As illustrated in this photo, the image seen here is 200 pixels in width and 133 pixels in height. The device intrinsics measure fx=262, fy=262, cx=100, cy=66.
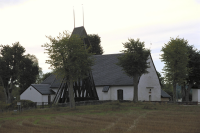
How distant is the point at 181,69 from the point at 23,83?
1842 inches

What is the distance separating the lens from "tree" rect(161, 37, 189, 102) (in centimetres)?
4700

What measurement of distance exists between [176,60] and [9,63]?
3616 cm

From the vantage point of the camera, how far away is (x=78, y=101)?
43250 mm

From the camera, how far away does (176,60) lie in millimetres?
47438

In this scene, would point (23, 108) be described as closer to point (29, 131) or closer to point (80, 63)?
point (80, 63)

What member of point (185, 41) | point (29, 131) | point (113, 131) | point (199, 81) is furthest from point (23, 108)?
point (199, 81)

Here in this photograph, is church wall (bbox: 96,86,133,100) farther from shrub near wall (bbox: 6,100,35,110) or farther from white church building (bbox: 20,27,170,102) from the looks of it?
shrub near wall (bbox: 6,100,35,110)

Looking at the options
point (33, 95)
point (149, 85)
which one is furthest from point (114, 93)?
point (33, 95)

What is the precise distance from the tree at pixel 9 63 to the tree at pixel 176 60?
3276 cm

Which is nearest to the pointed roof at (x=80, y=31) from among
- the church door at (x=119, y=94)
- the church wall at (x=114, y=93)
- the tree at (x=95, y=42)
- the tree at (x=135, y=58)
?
the tree at (x=135, y=58)

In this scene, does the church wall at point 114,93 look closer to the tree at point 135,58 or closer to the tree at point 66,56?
the tree at point 135,58

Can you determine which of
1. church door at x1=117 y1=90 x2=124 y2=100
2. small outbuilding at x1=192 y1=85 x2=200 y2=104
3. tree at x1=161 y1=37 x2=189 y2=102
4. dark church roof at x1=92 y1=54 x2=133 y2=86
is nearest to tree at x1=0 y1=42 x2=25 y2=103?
dark church roof at x1=92 y1=54 x2=133 y2=86

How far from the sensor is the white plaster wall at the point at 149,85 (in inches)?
2035

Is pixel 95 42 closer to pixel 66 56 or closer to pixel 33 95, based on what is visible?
pixel 33 95
